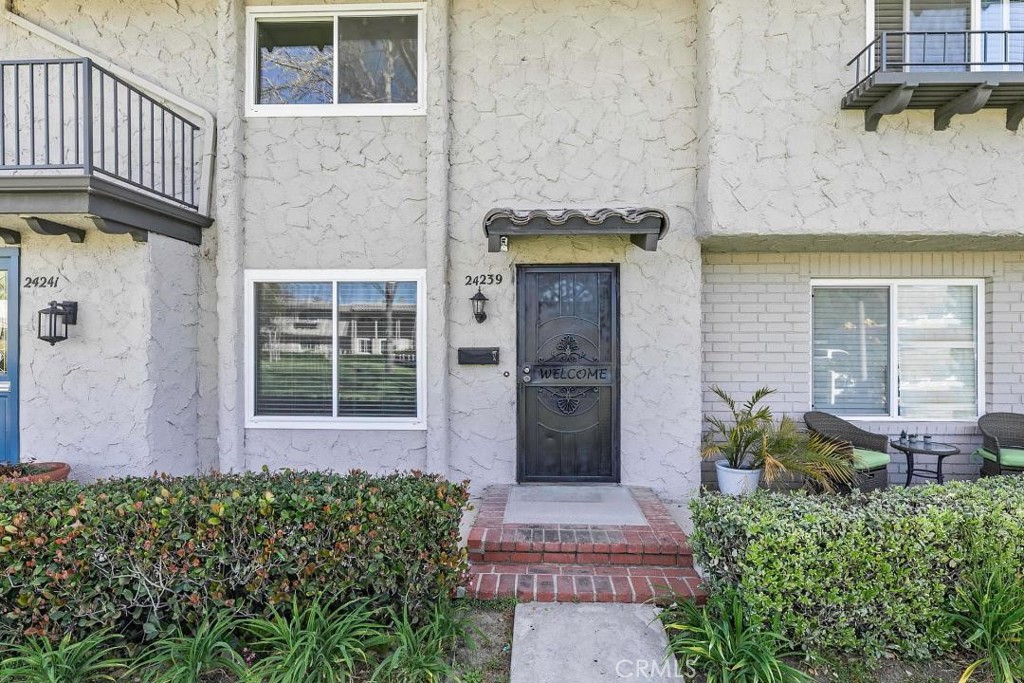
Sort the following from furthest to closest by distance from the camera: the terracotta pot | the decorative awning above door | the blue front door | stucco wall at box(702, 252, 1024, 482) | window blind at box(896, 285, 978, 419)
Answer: window blind at box(896, 285, 978, 419)
stucco wall at box(702, 252, 1024, 482)
the blue front door
the decorative awning above door
the terracotta pot

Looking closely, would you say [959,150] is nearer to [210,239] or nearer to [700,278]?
[700,278]

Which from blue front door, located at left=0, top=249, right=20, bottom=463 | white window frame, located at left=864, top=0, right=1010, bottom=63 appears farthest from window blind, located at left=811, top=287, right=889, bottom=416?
blue front door, located at left=0, top=249, right=20, bottom=463

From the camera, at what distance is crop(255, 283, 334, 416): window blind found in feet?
19.4

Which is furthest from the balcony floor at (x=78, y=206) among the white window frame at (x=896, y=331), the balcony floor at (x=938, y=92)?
the white window frame at (x=896, y=331)

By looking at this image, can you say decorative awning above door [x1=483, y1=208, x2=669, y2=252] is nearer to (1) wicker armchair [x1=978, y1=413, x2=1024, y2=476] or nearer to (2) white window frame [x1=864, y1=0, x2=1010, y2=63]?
(2) white window frame [x1=864, y1=0, x2=1010, y2=63]

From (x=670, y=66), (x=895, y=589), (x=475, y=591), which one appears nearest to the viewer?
(x=895, y=589)

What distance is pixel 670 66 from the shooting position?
5.75 m

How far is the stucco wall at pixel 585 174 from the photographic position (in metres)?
5.74

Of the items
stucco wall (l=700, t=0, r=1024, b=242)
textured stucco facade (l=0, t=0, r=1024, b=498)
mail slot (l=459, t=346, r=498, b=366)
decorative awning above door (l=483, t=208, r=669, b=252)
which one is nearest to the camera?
decorative awning above door (l=483, t=208, r=669, b=252)

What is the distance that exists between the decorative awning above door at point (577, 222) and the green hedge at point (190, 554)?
2.83 m

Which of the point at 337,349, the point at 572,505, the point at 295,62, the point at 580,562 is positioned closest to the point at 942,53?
the point at 572,505

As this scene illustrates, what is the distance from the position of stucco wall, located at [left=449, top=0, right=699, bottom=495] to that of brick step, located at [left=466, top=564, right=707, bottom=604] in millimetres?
1782

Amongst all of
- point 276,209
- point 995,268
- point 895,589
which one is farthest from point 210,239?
point 995,268

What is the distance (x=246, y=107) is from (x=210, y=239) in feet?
5.08
